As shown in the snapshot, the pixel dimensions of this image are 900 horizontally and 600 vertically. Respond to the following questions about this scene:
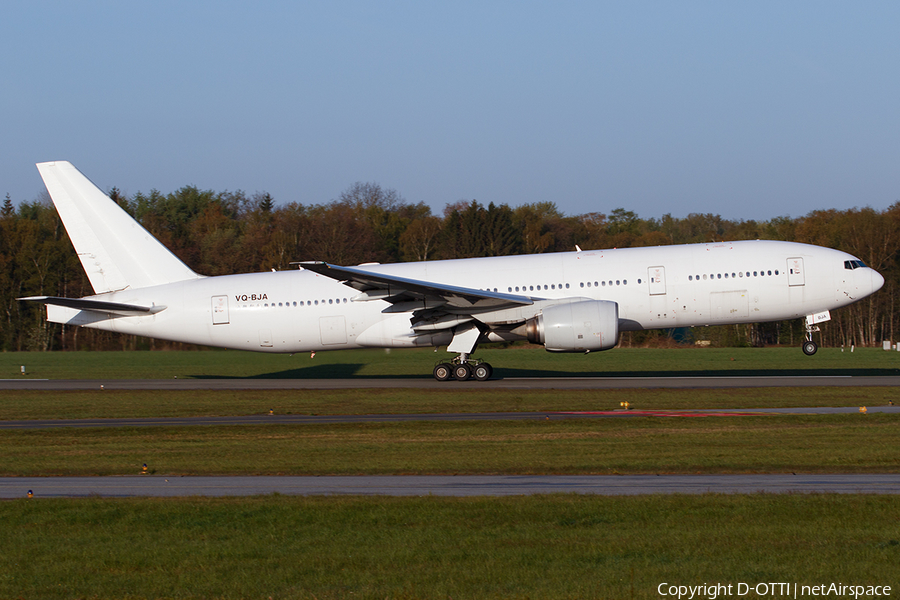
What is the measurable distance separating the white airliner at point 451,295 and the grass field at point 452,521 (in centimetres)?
929

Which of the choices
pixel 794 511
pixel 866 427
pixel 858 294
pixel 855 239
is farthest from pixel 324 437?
pixel 855 239

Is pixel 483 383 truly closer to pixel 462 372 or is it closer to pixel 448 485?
pixel 462 372

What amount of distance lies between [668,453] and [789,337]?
49.2 meters

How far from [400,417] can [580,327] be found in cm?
819

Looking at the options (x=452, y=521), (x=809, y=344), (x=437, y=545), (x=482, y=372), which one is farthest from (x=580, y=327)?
(x=437, y=545)

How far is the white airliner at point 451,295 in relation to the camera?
26875 mm

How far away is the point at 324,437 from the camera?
53.8 ft

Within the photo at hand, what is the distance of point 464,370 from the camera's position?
92.7ft

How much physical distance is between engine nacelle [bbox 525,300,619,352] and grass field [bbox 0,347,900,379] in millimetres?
5503

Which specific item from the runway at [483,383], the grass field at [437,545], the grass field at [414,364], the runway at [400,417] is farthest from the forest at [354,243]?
the grass field at [437,545]

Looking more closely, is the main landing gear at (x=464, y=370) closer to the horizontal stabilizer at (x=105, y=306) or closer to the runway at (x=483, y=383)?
the runway at (x=483, y=383)

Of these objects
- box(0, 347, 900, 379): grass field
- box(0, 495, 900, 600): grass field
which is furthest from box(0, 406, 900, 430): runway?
box(0, 347, 900, 379): grass field

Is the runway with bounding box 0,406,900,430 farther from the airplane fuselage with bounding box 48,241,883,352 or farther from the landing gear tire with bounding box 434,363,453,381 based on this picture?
the landing gear tire with bounding box 434,363,453,381

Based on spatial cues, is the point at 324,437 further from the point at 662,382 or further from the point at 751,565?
the point at 662,382
